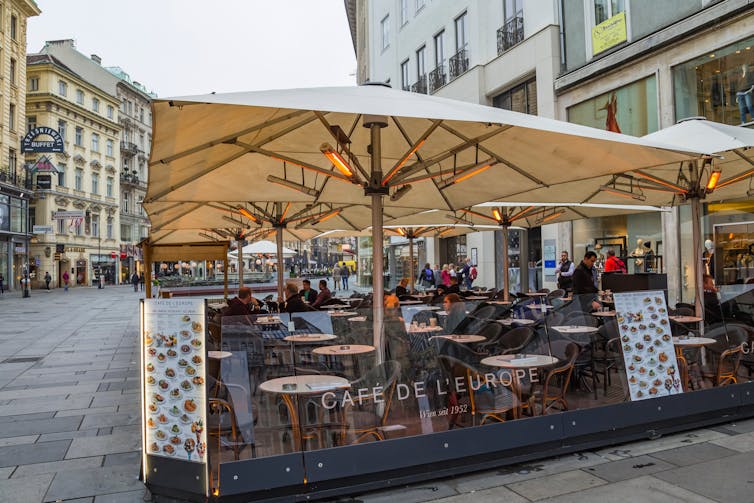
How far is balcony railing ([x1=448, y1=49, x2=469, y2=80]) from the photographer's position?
2488 cm

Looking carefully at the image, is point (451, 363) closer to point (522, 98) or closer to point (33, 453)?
point (33, 453)

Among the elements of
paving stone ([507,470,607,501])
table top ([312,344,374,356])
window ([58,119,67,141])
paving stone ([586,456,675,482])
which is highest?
window ([58,119,67,141])

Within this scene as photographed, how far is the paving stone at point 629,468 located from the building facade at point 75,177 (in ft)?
150

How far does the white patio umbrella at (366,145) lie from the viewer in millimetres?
4531

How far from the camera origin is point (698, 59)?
1478 cm

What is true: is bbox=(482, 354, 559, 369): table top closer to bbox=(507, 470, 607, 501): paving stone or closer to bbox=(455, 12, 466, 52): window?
bbox=(507, 470, 607, 501): paving stone

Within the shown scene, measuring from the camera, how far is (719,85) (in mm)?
14477

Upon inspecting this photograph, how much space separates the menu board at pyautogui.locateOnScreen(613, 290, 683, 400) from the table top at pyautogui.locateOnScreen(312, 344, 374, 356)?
281 cm

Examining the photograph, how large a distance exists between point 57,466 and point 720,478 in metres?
5.94

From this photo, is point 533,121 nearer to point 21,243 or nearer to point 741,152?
Result: point 741,152

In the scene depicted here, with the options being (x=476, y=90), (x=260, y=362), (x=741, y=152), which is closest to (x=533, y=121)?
(x=260, y=362)

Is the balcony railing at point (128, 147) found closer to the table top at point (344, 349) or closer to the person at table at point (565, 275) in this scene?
the person at table at point (565, 275)

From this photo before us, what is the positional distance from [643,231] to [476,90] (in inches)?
381

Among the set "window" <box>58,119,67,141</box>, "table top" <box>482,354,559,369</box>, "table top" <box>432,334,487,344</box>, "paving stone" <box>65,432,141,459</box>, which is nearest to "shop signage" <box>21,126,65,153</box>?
"window" <box>58,119,67,141</box>
